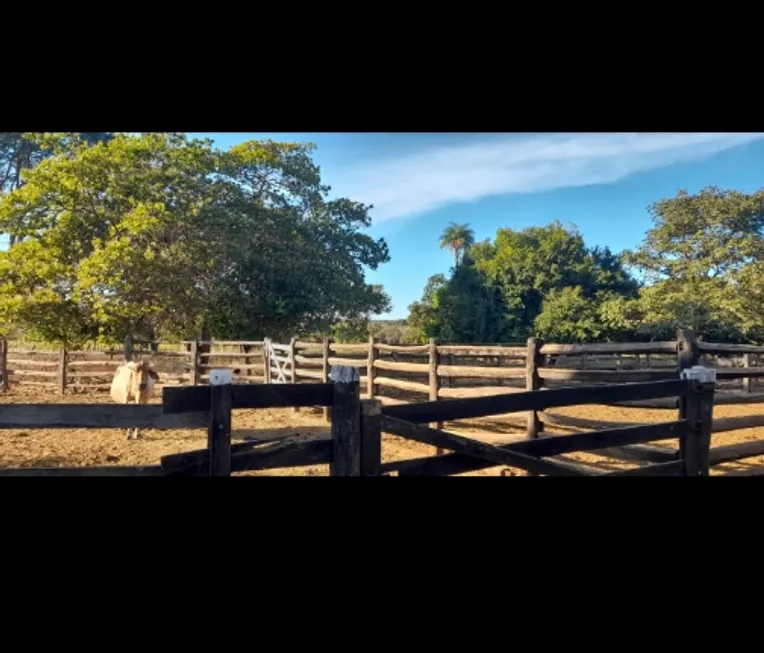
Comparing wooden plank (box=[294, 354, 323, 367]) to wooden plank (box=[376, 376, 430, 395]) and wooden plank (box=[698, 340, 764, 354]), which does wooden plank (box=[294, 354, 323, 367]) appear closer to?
wooden plank (box=[376, 376, 430, 395])

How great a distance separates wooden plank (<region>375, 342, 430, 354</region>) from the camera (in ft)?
22.8

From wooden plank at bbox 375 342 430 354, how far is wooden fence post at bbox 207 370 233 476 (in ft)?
15.5

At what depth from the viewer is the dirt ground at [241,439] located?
204 inches

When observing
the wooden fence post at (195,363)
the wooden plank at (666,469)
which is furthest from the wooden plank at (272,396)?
the wooden fence post at (195,363)

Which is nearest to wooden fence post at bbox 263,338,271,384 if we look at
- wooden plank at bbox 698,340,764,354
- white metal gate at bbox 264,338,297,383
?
white metal gate at bbox 264,338,297,383

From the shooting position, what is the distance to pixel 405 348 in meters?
7.46

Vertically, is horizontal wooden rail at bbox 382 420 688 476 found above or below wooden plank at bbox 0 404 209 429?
below

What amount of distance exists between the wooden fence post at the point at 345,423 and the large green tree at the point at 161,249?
9.94 metres
